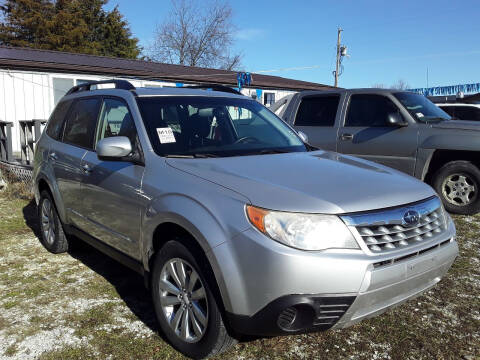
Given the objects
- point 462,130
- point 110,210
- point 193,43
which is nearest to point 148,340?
point 110,210

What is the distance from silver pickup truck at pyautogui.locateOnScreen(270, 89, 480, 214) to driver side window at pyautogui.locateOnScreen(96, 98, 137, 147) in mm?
3922

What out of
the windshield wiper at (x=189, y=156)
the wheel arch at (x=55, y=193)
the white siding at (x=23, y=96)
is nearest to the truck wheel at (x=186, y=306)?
the windshield wiper at (x=189, y=156)

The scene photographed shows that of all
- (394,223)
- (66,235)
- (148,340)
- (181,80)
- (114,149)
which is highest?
(181,80)

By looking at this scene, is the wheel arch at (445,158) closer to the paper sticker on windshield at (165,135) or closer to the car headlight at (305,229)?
the paper sticker on windshield at (165,135)

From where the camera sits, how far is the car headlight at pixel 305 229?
207 centimetres

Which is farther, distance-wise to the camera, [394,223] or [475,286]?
[475,286]

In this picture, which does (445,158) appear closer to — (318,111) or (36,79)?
(318,111)

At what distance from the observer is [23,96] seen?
13.3 meters

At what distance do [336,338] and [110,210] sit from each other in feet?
6.12

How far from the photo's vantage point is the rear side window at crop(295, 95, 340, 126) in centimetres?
675

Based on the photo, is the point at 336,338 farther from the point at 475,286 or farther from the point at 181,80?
the point at 181,80

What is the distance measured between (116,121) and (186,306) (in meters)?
1.68

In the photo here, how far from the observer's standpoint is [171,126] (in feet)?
10.2

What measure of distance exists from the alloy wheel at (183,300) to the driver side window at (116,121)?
992 millimetres
